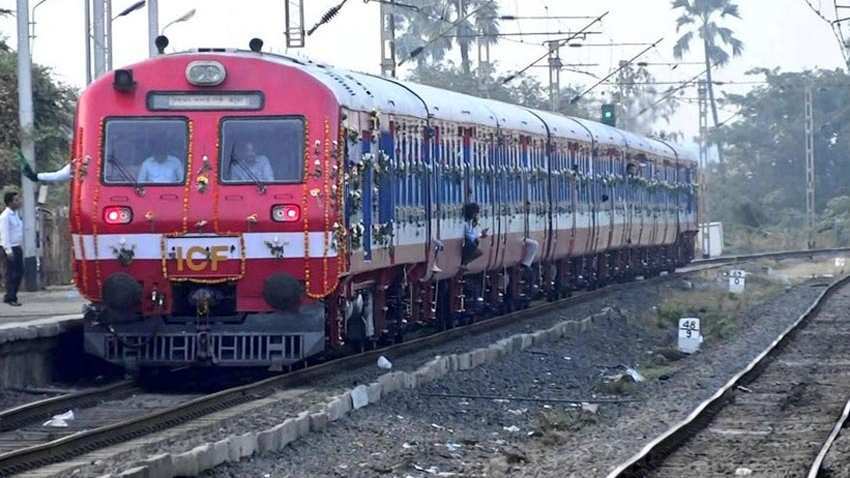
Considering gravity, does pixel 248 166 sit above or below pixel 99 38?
below

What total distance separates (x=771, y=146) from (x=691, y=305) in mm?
53542

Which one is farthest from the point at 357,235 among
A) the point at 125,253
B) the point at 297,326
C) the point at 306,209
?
the point at 125,253

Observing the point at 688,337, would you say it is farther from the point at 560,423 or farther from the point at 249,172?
the point at 249,172

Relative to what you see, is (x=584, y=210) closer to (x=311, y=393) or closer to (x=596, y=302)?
(x=596, y=302)

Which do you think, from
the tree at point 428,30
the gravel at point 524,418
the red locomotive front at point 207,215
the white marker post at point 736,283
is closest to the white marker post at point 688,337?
the gravel at point 524,418

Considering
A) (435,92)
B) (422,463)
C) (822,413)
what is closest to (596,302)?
(435,92)

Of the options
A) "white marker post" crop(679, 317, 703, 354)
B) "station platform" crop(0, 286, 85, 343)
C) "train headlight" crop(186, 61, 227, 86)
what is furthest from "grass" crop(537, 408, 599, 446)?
"white marker post" crop(679, 317, 703, 354)

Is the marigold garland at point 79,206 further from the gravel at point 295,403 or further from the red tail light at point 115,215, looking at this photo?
the gravel at point 295,403

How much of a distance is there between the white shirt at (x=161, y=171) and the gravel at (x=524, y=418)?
7.76 feet

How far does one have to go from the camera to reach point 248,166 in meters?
15.4

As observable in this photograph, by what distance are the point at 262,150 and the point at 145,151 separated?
1030mm

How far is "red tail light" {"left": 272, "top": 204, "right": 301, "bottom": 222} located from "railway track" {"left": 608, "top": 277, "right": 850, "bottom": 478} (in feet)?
12.5

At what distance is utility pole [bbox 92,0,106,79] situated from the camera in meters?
26.9

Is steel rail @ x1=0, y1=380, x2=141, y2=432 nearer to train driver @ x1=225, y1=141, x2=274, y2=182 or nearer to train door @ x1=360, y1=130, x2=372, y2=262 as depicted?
train driver @ x1=225, y1=141, x2=274, y2=182
